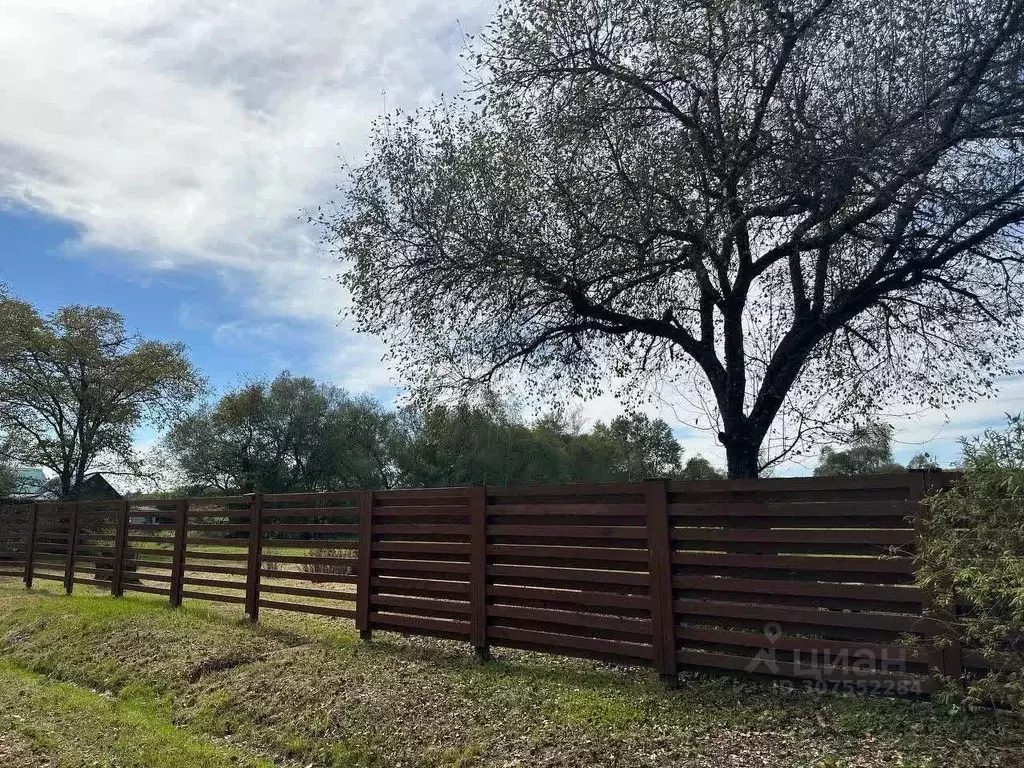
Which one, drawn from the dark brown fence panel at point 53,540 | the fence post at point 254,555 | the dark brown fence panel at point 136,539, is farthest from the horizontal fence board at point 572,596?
the dark brown fence panel at point 53,540

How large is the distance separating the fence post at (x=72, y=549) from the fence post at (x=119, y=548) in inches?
58.9

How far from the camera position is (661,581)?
4.58 metres

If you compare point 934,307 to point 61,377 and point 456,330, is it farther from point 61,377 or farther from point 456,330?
point 61,377

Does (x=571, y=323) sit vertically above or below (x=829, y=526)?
above

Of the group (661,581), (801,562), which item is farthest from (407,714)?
(801,562)

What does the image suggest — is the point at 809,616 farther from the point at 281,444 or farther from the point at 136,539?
the point at 281,444

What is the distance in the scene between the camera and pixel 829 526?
4020mm

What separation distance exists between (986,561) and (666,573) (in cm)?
195

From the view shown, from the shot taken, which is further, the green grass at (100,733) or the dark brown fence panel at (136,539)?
the dark brown fence panel at (136,539)

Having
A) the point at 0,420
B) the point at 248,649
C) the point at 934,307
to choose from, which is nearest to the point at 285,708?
the point at 248,649

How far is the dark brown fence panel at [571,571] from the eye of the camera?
4746 millimetres

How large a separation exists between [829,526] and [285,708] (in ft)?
13.2

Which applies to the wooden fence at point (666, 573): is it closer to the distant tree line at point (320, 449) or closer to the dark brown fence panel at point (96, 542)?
the dark brown fence panel at point (96, 542)

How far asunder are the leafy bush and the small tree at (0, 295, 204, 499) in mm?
26733
